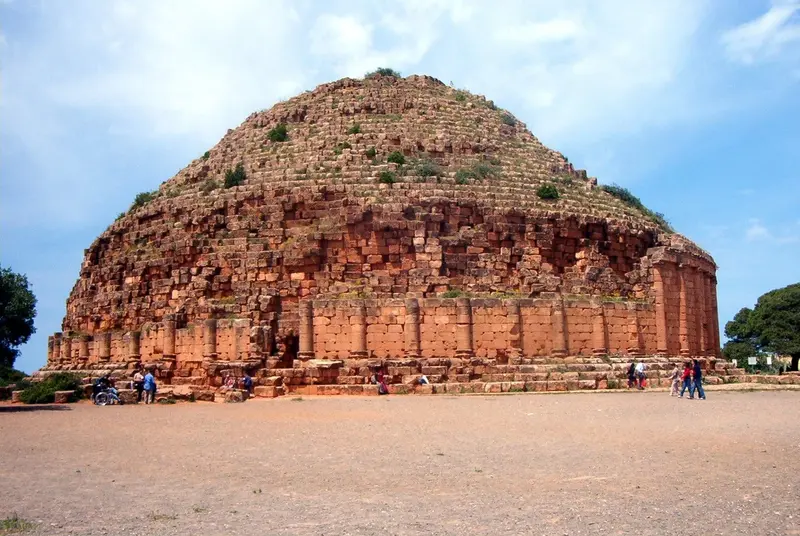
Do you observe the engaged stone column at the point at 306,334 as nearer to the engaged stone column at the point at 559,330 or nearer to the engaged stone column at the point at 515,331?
the engaged stone column at the point at 515,331

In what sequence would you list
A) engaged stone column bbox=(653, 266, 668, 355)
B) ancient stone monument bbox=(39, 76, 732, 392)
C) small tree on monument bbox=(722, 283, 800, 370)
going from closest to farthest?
ancient stone monument bbox=(39, 76, 732, 392)
engaged stone column bbox=(653, 266, 668, 355)
small tree on monument bbox=(722, 283, 800, 370)

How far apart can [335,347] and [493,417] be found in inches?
371

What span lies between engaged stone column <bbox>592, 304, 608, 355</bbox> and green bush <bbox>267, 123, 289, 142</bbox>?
567 inches

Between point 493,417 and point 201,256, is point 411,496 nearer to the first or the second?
point 493,417

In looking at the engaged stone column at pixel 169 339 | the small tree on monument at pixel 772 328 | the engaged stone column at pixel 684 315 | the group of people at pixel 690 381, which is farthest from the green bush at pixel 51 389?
the small tree on monument at pixel 772 328

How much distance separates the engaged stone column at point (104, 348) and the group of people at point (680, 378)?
18093 mm

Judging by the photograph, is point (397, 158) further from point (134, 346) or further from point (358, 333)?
point (134, 346)

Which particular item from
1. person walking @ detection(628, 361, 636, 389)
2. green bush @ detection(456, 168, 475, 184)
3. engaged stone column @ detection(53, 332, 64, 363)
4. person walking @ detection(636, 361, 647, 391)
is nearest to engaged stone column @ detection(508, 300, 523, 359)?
person walking @ detection(628, 361, 636, 389)

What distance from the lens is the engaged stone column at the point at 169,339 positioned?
1056 inches

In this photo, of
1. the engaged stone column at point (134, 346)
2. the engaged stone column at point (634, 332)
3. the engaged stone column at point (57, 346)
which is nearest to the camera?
the engaged stone column at point (634, 332)

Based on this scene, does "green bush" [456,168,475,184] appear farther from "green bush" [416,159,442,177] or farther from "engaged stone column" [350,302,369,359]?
"engaged stone column" [350,302,369,359]

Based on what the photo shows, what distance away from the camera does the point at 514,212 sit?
2764 cm

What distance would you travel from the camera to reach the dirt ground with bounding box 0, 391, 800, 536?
7.32 m

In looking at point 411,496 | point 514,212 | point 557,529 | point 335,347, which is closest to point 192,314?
point 335,347
